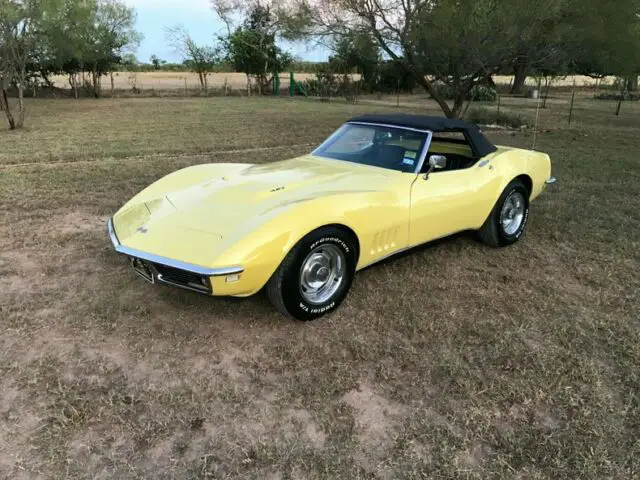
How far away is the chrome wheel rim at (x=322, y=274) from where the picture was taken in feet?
10.7

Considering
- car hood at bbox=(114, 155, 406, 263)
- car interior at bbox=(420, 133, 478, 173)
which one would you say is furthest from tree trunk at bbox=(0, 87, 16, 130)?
car interior at bbox=(420, 133, 478, 173)

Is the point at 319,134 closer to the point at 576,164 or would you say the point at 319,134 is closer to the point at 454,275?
the point at 576,164

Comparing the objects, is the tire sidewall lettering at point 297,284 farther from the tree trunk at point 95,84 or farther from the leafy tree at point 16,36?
the tree trunk at point 95,84

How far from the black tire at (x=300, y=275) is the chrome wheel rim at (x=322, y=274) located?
0.9 inches

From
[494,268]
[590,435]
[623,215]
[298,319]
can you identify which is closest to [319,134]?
[623,215]

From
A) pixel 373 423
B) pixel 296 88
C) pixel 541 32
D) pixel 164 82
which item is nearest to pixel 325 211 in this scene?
pixel 373 423

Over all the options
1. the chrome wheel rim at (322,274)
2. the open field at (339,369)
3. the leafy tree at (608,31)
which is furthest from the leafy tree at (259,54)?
the chrome wheel rim at (322,274)

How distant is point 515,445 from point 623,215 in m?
4.64

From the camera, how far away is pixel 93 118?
17.3m

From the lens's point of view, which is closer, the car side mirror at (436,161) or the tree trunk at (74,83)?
the car side mirror at (436,161)

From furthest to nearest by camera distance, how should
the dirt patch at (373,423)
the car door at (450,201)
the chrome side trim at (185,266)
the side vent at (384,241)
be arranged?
the car door at (450,201) < the side vent at (384,241) < the chrome side trim at (185,266) < the dirt patch at (373,423)

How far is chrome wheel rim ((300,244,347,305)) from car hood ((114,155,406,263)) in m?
0.37

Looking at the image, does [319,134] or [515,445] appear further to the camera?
[319,134]

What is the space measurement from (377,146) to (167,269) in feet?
7.08
